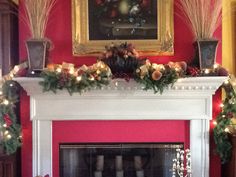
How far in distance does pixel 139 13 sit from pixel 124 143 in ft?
4.51


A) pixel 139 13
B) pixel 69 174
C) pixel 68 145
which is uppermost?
pixel 139 13

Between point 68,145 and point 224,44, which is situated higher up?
point 224,44

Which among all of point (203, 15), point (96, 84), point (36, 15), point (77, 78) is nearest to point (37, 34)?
point (36, 15)

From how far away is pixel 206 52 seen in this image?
11.3 ft

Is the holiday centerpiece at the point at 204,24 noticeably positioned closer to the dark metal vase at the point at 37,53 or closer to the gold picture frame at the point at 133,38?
the gold picture frame at the point at 133,38

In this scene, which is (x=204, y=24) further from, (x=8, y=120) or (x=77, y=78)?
(x=8, y=120)

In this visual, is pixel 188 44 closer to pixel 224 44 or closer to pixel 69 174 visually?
pixel 224 44

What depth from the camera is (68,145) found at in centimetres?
371

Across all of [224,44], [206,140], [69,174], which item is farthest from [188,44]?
[69,174]

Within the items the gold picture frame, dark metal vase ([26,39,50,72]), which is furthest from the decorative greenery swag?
the gold picture frame

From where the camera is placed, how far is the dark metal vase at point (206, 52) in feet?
11.3

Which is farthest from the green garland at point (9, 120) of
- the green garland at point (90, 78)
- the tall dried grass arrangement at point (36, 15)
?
the tall dried grass arrangement at point (36, 15)

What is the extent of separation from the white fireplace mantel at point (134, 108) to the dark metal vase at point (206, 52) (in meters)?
0.28

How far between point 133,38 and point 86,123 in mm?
1019
